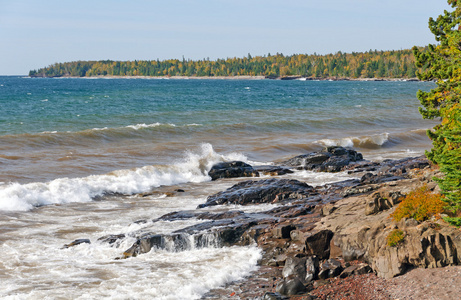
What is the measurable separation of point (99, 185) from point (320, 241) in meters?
15.3

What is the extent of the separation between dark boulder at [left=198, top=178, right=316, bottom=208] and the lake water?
1332 millimetres

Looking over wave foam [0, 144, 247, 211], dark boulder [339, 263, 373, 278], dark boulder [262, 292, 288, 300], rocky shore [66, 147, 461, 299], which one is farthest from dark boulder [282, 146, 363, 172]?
dark boulder [262, 292, 288, 300]

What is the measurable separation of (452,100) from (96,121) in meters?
43.2

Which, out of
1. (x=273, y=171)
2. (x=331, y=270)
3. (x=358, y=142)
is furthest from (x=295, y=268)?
(x=358, y=142)

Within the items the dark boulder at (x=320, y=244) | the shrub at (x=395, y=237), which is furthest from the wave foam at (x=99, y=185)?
the shrub at (x=395, y=237)

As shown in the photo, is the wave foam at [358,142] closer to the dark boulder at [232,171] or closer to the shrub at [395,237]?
the dark boulder at [232,171]

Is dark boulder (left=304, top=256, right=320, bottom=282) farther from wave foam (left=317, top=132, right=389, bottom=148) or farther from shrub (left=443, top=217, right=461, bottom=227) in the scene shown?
wave foam (left=317, top=132, right=389, bottom=148)

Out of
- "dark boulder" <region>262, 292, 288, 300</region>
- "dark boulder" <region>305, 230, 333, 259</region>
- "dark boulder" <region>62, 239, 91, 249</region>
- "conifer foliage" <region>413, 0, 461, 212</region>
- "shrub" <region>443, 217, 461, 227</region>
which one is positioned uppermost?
"conifer foliage" <region>413, 0, 461, 212</region>

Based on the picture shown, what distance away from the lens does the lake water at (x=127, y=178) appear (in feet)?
46.0

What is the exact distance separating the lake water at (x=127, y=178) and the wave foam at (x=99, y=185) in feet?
0.21

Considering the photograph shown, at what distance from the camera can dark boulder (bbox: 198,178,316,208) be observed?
848 inches

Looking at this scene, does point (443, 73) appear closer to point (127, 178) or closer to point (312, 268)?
point (312, 268)

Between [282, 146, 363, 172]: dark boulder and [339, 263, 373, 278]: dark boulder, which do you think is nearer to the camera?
[339, 263, 373, 278]: dark boulder

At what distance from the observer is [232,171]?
96.8 feet
